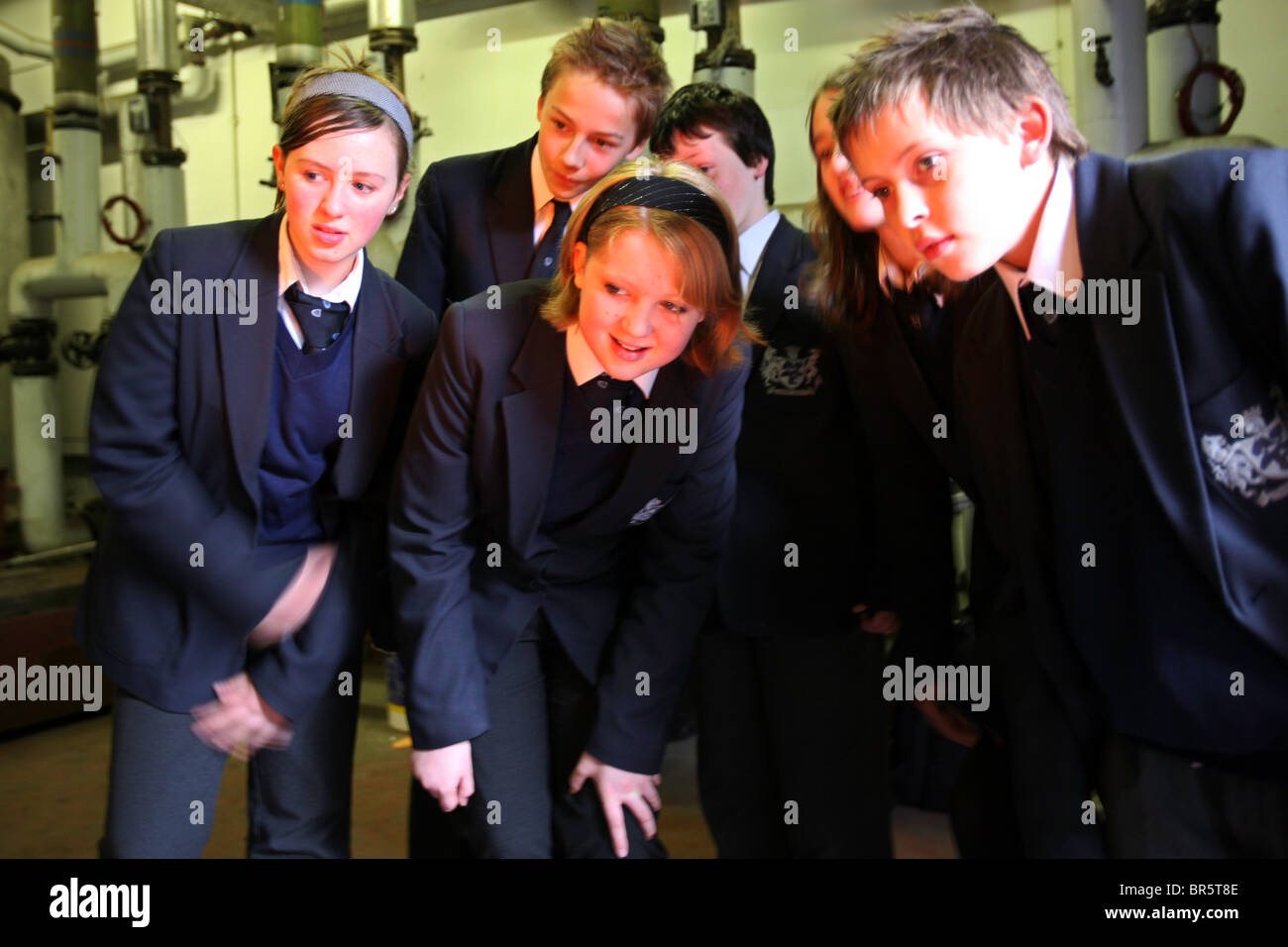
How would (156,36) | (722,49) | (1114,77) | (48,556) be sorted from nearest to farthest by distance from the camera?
(1114,77) → (722,49) → (48,556) → (156,36)

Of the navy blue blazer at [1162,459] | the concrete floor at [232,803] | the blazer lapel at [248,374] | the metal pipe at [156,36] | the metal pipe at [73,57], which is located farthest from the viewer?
the metal pipe at [73,57]

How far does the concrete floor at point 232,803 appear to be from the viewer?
2480 mm

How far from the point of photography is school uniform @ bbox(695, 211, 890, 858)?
1.62 metres

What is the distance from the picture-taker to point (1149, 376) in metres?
1.07

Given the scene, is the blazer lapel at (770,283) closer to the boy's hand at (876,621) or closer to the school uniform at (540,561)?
the school uniform at (540,561)

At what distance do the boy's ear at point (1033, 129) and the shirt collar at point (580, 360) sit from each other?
499 mm

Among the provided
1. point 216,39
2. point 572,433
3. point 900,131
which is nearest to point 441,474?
point 572,433

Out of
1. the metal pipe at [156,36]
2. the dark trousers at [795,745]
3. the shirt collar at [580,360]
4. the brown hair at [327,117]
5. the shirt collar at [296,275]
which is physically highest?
the metal pipe at [156,36]

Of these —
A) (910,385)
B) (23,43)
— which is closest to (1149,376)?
(910,385)

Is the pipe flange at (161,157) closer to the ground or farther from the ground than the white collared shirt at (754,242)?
farther from the ground

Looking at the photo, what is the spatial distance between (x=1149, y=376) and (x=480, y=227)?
1049 mm

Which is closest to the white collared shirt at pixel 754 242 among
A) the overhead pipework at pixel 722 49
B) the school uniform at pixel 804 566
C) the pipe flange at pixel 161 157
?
the school uniform at pixel 804 566

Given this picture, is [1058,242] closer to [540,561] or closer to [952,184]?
[952,184]

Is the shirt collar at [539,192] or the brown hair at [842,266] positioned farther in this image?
the shirt collar at [539,192]
